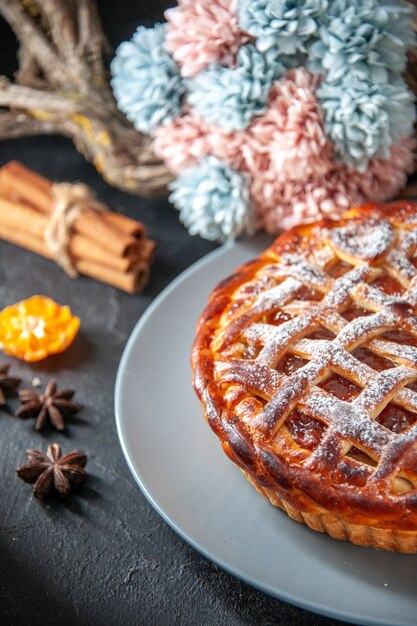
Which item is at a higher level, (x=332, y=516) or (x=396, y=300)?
(x=396, y=300)

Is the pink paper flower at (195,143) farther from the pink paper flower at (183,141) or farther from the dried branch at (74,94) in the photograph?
the dried branch at (74,94)

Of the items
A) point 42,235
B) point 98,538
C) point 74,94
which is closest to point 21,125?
point 74,94

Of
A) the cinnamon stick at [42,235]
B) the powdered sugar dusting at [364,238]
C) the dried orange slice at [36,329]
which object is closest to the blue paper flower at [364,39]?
the powdered sugar dusting at [364,238]

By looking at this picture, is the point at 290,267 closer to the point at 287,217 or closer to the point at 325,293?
the point at 325,293

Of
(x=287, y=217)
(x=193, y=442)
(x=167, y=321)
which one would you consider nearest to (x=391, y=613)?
(x=193, y=442)

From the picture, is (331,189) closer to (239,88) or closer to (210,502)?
(239,88)

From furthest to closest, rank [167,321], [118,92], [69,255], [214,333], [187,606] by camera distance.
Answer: [69,255], [118,92], [167,321], [214,333], [187,606]
